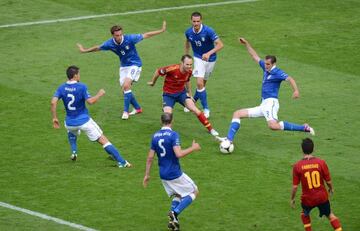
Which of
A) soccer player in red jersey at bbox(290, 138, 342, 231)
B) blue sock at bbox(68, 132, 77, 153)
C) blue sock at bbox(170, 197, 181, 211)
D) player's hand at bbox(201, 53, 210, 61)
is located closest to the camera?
soccer player in red jersey at bbox(290, 138, 342, 231)

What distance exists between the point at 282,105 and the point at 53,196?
8826mm

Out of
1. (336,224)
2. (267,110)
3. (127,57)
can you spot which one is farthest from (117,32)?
(336,224)

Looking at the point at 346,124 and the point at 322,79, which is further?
the point at 322,79

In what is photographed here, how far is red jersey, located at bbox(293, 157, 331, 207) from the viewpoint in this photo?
60.7 feet

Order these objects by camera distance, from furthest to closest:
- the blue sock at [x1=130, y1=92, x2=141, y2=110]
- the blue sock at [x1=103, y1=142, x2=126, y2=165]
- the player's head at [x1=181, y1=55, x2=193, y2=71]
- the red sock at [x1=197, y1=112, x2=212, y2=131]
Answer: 1. the blue sock at [x1=130, y1=92, x2=141, y2=110]
2. the red sock at [x1=197, y1=112, x2=212, y2=131]
3. the player's head at [x1=181, y1=55, x2=193, y2=71]
4. the blue sock at [x1=103, y1=142, x2=126, y2=165]

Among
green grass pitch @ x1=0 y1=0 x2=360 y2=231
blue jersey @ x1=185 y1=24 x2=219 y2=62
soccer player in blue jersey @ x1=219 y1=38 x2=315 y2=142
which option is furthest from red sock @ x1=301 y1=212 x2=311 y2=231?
blue jersey @ x1=185 y1=24 x2=219 y2=62

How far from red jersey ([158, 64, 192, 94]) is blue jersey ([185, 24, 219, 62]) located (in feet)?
7.14

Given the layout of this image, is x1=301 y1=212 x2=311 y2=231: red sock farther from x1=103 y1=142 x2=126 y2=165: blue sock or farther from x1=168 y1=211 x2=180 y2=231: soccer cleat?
x1=103 y1=142 x2=126 y2=165: blue sock

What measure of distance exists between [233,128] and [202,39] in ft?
11.9

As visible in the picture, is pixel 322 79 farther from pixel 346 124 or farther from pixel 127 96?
pixel 127 96

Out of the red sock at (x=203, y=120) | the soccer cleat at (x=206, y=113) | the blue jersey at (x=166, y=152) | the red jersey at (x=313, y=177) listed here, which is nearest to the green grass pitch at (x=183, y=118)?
the soccer cleat at (x=206, y=113)

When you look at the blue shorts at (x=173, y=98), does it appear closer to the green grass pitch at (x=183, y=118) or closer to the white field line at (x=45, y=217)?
the green grass pitch at (x=183, y=118)

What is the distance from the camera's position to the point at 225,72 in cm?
3127

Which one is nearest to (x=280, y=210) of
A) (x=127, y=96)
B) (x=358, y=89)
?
(x=127, y=96)
